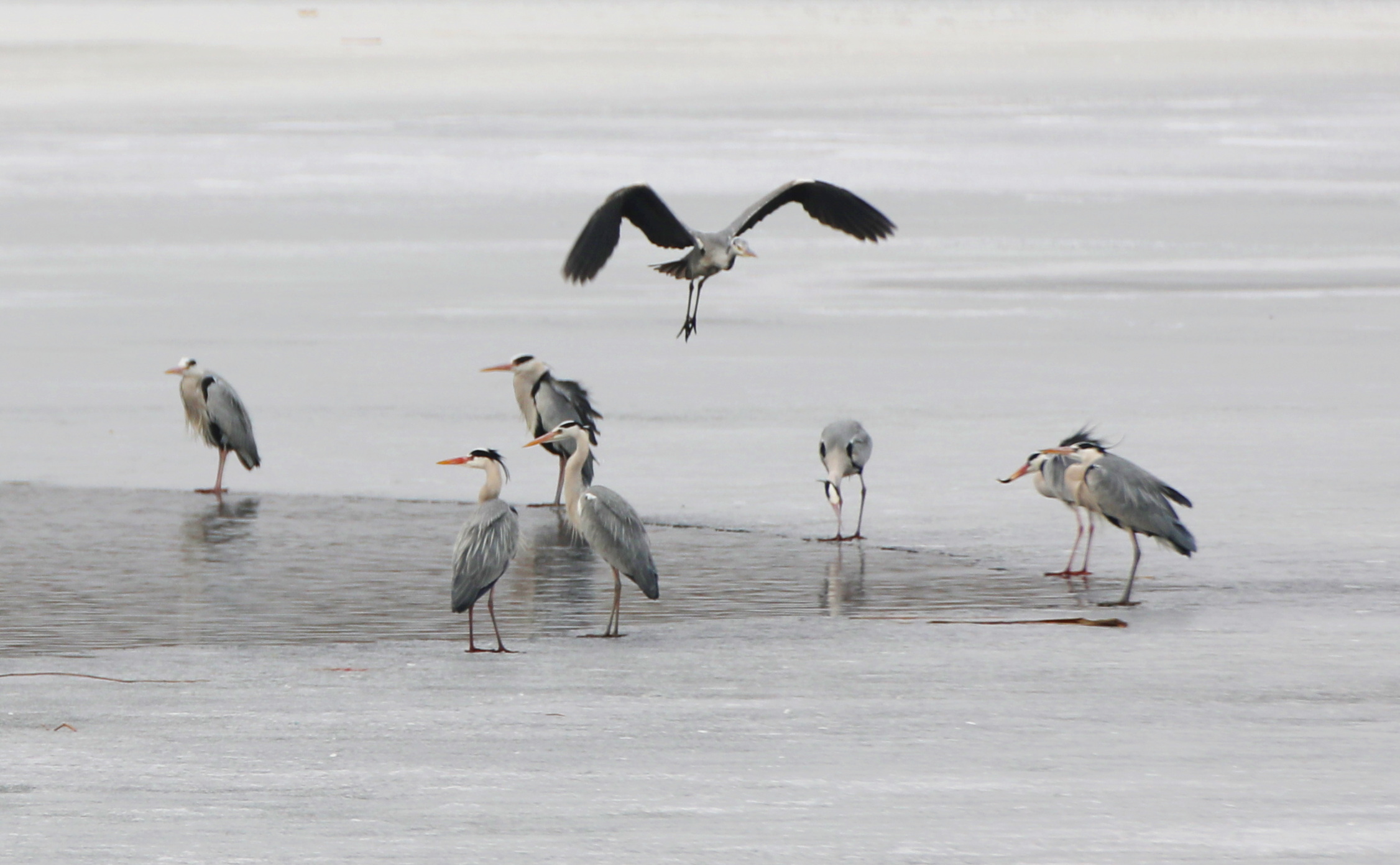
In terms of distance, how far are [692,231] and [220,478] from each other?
3.68 meters

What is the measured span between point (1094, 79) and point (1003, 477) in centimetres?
4158

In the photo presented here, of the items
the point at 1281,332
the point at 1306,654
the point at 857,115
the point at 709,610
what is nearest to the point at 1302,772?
the point at 1306,654

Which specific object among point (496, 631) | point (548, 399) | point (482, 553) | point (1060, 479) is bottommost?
point (496, 631)

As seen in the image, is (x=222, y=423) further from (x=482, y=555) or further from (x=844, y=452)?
(x=482, y=555)

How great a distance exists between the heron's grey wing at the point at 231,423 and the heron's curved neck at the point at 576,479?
390 cm

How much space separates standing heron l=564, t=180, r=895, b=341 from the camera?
48.0ft

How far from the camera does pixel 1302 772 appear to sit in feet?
24.3

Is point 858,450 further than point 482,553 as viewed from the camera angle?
Yes

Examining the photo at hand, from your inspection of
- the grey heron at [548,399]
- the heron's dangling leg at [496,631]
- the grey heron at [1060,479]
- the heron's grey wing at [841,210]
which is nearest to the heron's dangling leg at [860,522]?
the grey heron at [1060,479]

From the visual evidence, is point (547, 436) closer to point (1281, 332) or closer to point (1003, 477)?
point (1003, 477)

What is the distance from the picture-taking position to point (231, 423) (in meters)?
14.2

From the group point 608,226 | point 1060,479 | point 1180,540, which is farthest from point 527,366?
point 1180,540

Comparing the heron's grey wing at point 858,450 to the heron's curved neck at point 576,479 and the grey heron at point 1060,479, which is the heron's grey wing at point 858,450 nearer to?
the grey heron at point 1060,479

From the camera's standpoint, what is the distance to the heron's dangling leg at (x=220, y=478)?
1384 cm
